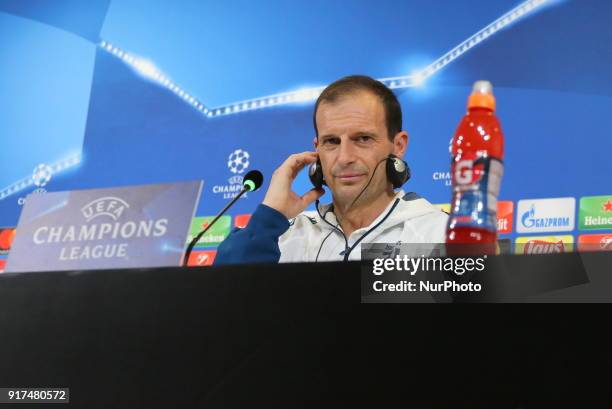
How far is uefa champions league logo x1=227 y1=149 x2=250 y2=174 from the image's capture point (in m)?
2.42

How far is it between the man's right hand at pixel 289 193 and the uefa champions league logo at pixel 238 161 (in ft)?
2.14

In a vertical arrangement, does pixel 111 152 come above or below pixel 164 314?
above

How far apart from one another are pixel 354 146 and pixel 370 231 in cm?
23

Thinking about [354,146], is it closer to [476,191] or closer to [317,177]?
[317,177]

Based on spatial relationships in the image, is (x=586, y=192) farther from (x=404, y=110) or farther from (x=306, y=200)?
(x=306, y=200)

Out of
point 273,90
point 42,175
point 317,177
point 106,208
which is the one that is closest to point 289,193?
point 317,177

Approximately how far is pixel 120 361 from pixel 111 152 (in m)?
2.09

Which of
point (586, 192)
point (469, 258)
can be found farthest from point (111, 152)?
point (469, 258)

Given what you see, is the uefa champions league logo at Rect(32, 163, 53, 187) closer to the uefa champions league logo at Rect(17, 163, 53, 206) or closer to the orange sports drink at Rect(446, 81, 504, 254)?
the uefa champions league logo at Rect(17, 163, 53, 206)

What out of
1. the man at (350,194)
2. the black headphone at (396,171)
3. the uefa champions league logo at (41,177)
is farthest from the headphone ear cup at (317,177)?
the uefa champions league logo at (41,177)

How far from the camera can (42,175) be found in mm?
2678

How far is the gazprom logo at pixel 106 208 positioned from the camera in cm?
90

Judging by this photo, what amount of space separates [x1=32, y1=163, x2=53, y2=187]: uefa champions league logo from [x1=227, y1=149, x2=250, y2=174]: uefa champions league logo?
686 mm

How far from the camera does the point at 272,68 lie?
8.13ft
